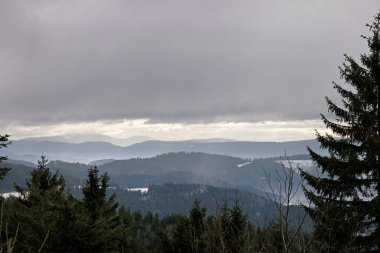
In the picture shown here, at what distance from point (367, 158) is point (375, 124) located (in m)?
1.45

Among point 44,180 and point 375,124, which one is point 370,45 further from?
point 44,180

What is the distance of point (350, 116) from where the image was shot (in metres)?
14.5

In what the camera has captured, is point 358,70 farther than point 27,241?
No

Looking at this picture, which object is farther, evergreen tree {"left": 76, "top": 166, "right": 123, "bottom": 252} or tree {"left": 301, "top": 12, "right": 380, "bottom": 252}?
evergreen tree {"left": 76, "top": 166, "right": 123, "bottom": 252}

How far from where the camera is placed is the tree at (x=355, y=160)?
13.6 meters

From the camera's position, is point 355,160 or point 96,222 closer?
point 355,160

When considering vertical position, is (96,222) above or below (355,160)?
below

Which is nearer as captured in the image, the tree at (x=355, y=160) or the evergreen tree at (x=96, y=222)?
the tree at (x=355, y=160)

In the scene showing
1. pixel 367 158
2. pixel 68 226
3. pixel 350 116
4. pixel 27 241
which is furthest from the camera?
pixel 27 241

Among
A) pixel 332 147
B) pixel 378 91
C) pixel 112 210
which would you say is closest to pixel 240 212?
pixel 112 210

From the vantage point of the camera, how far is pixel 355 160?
13664 mm

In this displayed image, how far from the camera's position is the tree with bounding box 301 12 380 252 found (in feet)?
44.7

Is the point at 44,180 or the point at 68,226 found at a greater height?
the point at 44,180

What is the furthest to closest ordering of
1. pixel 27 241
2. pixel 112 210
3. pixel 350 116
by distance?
pixel 112 210 < pixel 27 241 < pixel 350 116
